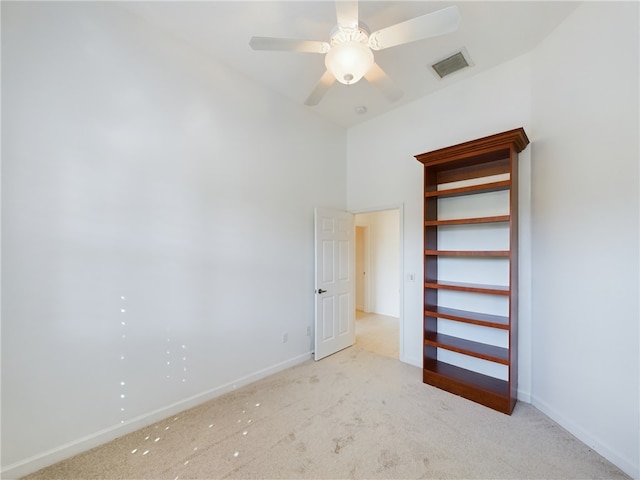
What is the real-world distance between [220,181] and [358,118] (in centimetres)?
226

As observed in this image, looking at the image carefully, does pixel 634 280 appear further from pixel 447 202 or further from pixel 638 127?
pixel 447 202

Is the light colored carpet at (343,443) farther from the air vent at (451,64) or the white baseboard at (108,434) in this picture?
the air vent at (451,64)

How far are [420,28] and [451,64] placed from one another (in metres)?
1.50

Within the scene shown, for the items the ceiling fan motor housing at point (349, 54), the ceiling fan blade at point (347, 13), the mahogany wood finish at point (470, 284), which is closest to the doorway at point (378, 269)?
the mahogany wood finish at point (470, 284)

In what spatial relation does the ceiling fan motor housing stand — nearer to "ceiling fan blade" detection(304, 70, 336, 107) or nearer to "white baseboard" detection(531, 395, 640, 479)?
"ceiling fan blade" detection(304, 70, 336, 107)

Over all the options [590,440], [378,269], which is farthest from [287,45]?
[378,269]

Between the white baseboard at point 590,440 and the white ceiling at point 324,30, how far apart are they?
10.8 feet

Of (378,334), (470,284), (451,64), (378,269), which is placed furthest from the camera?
(378,269)

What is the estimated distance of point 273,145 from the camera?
320 cm

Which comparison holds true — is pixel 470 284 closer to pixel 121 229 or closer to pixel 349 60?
pixel 349 60

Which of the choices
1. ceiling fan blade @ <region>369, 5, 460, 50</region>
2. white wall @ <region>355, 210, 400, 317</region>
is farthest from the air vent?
white wall @ <region>355, 210, 400, 317</region>

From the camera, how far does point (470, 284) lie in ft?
9.51

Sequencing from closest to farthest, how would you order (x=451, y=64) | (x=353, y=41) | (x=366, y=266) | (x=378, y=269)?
1. (x=353, y=41)
2. (x=451, y=64)
3. (x=378, y=269)
4. (x=366, y=266)

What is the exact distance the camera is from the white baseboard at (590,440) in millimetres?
1719
